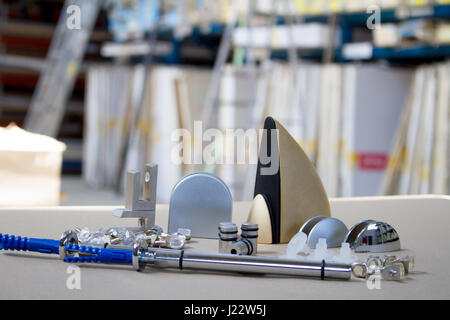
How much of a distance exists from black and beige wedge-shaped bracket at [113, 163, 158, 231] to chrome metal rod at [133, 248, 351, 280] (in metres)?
0.11

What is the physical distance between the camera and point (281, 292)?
1.69 feet

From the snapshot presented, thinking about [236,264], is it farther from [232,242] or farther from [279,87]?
[279,87]

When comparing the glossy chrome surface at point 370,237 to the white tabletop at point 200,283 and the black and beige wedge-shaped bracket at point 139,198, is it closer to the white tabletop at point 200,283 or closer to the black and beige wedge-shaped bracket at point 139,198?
the white tabletop at point 200,283

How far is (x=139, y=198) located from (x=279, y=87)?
2.60 m

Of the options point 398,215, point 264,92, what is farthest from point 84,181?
point 398,215

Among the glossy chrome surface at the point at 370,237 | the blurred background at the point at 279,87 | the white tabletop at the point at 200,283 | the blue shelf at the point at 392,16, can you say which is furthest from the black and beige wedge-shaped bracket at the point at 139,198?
the blue shelf at the point at 392,16

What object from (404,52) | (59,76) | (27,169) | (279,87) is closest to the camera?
(27,169)

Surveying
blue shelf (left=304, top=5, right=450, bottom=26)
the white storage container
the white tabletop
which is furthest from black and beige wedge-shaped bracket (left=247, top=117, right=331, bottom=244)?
blue shelf (left=304, top=5, right=450, bottom=26)

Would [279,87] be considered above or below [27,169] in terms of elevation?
above

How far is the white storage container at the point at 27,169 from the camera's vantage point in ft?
3.08

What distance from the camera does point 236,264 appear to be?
562 mm

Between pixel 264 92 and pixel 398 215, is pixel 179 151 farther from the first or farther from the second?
pixel 398 215

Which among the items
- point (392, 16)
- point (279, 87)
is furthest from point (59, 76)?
point (392, 16)
